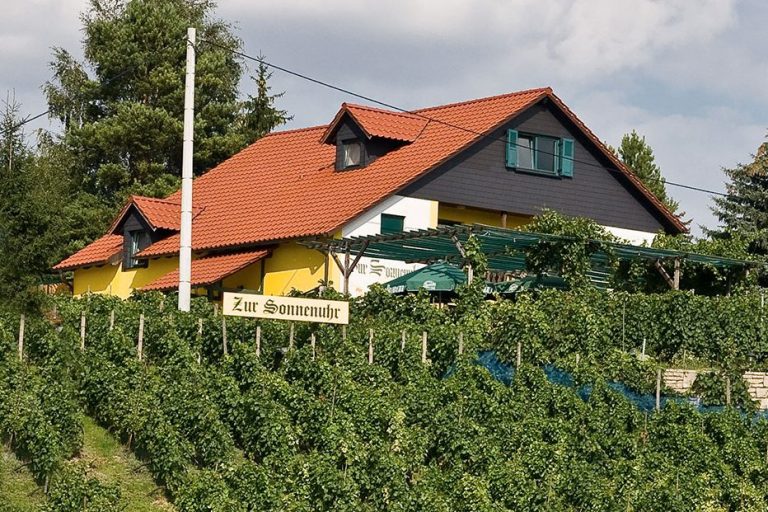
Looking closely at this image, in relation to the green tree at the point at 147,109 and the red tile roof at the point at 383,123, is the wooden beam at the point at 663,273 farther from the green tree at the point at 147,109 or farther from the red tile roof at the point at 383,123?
the green tree at the point at 147,109

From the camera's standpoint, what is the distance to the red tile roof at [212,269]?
34.7 meters

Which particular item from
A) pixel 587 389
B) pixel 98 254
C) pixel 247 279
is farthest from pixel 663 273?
pixel 98 254

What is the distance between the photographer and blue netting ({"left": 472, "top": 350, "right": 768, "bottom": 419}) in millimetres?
26562

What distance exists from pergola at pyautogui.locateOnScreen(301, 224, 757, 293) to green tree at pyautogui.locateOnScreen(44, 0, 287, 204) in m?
14.7

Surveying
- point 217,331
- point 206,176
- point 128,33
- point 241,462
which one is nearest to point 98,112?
point 128,33

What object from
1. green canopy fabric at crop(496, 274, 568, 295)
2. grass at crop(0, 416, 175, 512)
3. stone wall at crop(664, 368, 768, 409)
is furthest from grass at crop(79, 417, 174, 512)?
green canopy fabric at crop(496, 274, 568, 295)

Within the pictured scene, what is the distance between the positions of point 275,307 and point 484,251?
7991 millimetres

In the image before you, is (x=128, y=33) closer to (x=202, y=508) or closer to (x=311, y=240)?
(x=311, y=240)

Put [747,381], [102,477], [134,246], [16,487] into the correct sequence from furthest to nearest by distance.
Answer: [134,246]
[747,381]
[102,477]
[16,487]

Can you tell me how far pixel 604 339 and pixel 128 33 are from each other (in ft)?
79.4

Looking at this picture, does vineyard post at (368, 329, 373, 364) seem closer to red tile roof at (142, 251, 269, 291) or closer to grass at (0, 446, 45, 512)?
grass at (0, 446, 45, 512)

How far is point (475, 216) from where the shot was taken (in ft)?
123

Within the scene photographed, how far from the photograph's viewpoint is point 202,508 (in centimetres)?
2150

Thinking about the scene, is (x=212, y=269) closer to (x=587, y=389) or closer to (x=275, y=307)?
(x=275, y=307)
